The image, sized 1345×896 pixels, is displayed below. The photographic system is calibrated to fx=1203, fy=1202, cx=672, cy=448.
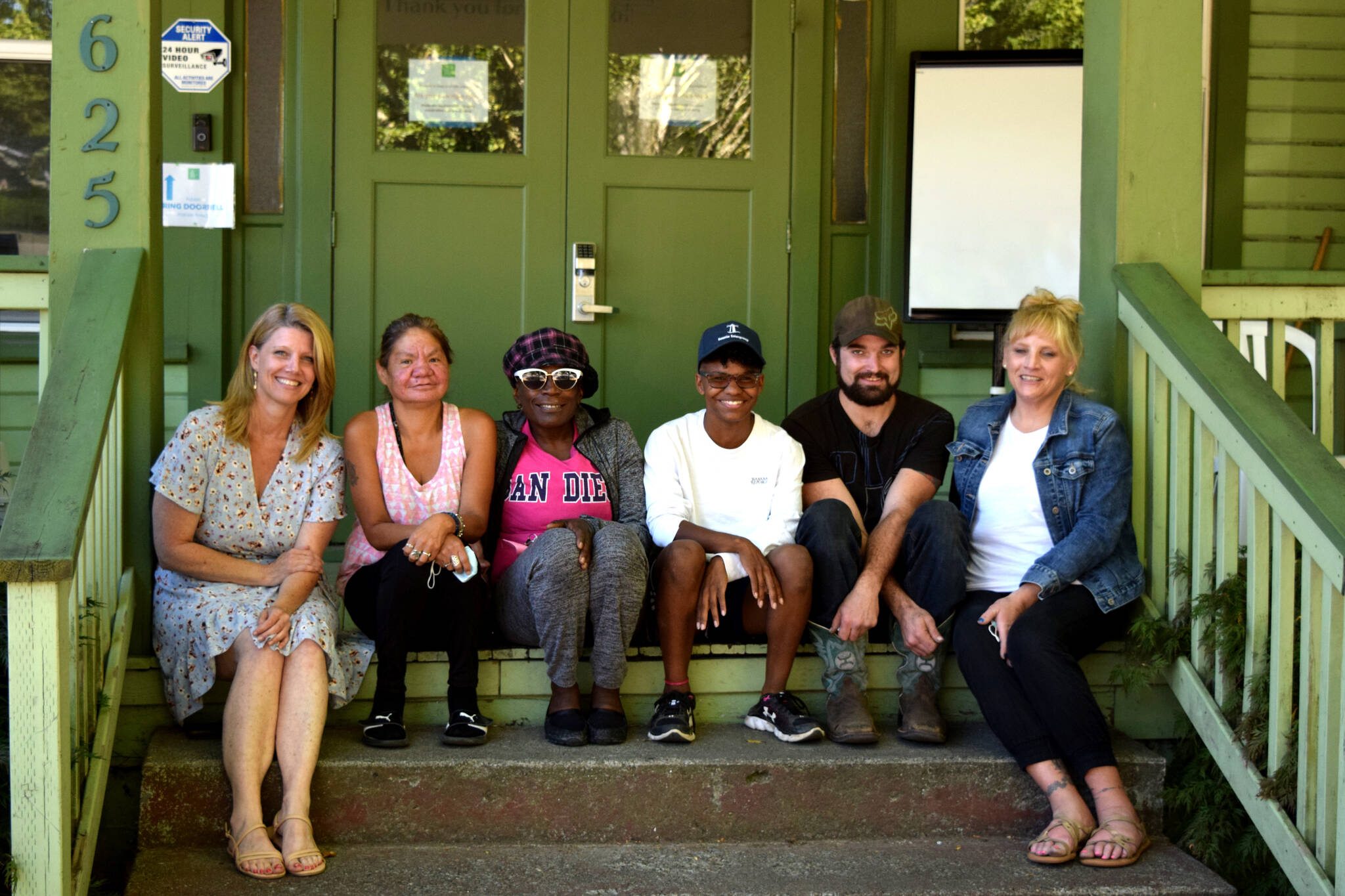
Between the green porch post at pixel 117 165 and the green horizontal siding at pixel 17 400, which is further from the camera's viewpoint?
the green horizontal siding at pixel 17 400

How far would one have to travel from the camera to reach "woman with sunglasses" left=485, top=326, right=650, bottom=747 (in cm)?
300

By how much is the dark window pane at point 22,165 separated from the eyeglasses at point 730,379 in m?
2.63

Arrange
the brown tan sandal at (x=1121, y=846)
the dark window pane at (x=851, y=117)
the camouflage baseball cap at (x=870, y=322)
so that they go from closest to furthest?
the brown tan sandal at (x=1121, y=846), the camouflage baseball cap at (x=870, y=322), the dark window pane at (x=851, y=117)

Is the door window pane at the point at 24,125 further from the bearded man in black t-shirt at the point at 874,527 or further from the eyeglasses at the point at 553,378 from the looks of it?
the bearded man in black t-shirt at the point at 874,527

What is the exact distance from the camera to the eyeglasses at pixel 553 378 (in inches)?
130

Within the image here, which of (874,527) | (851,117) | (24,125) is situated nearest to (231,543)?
(874,527)

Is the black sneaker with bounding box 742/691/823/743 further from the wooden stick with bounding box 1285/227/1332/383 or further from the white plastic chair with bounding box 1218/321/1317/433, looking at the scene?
the wooden stick with bounding box 1285/227/1332/383

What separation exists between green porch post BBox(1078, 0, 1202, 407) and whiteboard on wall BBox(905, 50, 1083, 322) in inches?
45.8

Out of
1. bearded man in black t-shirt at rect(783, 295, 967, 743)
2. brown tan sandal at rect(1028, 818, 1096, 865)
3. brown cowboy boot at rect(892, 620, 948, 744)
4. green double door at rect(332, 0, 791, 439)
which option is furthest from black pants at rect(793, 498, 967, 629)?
green double door at rect(332, 0, 791, 439)

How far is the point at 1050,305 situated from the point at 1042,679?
987mm

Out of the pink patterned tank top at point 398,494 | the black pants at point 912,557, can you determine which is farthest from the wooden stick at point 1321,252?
the pink patterned tank top at point 398,494

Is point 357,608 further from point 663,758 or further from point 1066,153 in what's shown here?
point 1066,153

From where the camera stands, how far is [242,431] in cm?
304

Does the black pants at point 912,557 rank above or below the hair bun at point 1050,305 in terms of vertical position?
below
